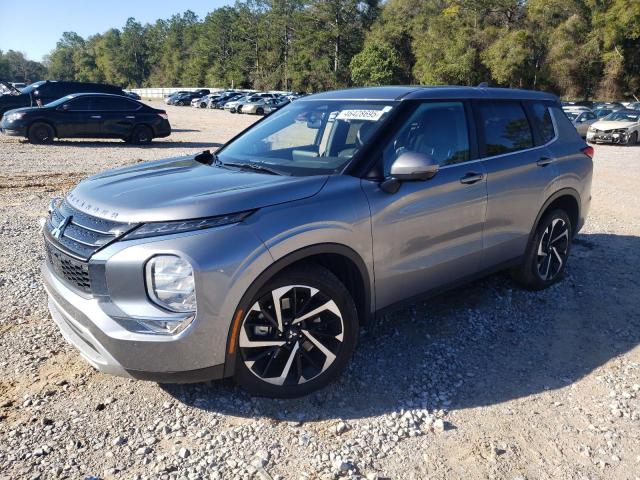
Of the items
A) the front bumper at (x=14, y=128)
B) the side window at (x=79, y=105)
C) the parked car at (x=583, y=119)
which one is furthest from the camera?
the parked car at (x=583, y=119)

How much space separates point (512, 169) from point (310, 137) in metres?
1.66

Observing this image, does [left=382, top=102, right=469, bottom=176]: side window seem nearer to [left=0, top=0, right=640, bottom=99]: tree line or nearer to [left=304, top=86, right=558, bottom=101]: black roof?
[left=304, top=86, right=558, bottom=101]: black roof

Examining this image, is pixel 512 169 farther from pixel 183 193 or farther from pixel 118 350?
pixel 118 350

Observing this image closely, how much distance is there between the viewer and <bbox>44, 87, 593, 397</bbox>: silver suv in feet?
8.76

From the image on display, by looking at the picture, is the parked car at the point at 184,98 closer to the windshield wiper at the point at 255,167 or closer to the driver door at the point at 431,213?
the windshield wiper at the point at 255,167

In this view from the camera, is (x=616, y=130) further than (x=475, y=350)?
Yes

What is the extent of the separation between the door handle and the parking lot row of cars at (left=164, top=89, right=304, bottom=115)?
30.6 metres

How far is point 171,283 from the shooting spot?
266 cm

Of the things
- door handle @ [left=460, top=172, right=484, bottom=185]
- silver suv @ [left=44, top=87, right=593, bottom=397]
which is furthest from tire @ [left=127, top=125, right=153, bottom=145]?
door handle @ [left=460, top=172, right=484, bottom=185]

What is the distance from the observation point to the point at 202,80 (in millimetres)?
105125

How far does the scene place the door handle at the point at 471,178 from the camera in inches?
151

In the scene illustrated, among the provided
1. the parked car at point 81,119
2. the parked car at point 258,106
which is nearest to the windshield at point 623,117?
the parked car at point 81,119

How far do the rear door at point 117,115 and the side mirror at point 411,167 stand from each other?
14576 mm

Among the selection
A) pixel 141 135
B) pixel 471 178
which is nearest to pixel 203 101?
pixel 141 135
